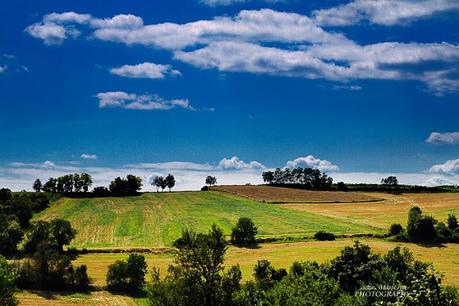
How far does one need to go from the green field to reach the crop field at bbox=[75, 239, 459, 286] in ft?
33.0

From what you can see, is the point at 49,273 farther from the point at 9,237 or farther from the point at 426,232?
the point at 426,232

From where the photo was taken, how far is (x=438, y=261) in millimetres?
97688

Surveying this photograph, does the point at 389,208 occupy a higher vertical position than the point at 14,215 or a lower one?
higher

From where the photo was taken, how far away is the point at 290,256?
10169 cm

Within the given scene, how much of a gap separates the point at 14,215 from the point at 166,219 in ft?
126

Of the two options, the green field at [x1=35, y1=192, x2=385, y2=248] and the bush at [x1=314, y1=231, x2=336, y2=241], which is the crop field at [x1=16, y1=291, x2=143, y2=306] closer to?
the green field at [x1=35, y1=192, x2=385, y2=248]

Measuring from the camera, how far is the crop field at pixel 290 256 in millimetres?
92062

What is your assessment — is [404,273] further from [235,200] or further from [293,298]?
[235,200]

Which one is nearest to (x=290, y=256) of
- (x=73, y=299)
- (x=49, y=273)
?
(x=73, y=299)

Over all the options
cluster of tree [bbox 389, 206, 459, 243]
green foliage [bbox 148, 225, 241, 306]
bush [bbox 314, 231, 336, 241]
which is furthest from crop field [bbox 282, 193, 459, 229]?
green foliage [bbox 148, 225, 241, 306]

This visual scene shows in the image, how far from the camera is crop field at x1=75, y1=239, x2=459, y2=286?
92.1m

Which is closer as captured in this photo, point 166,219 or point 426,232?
point 426,232

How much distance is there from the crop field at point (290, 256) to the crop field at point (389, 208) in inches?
875

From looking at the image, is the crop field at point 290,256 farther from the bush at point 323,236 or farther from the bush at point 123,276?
the bush at point 123,276
